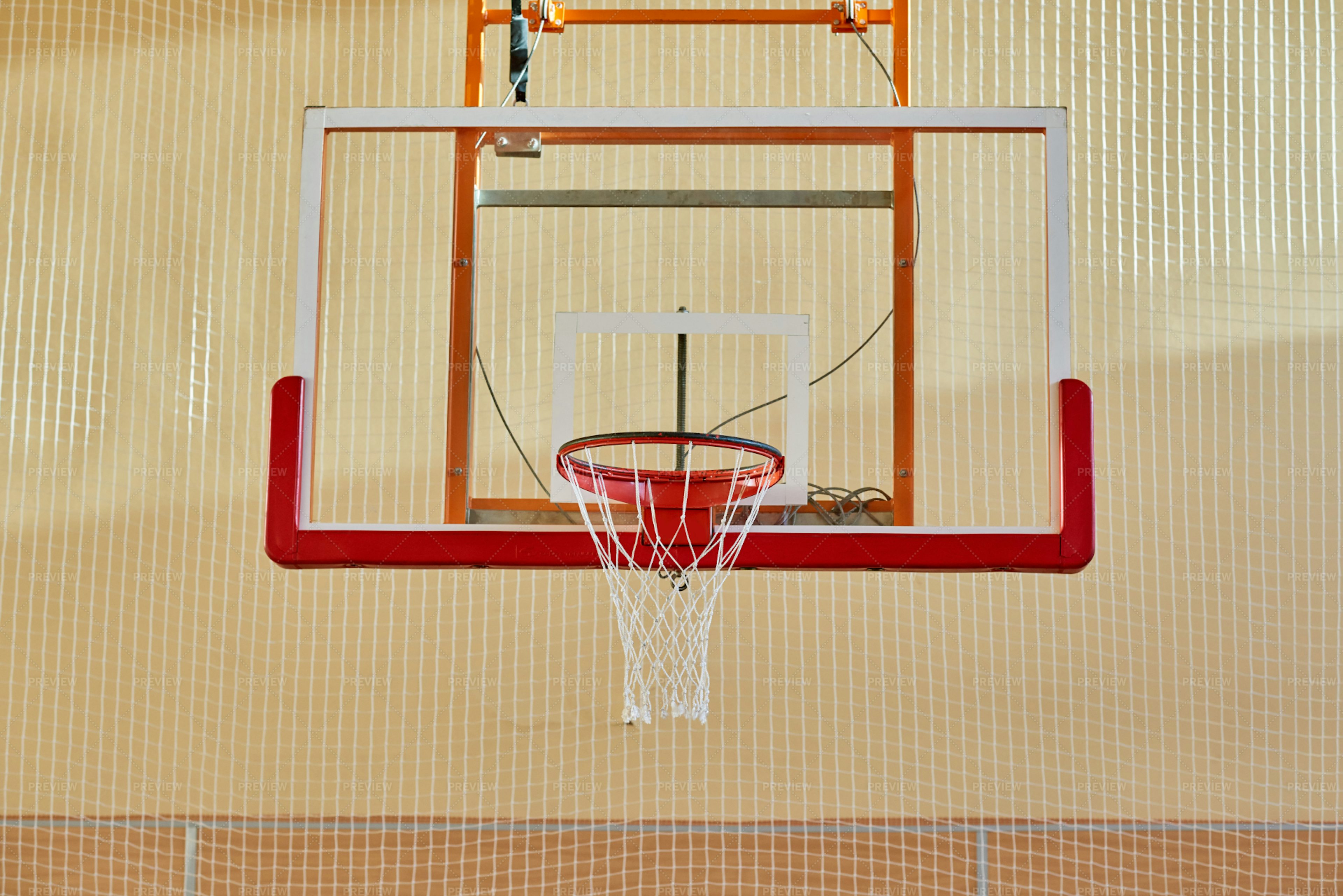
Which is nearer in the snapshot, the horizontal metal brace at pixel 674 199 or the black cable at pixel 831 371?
the horizontal metal brace at pixel 674 199

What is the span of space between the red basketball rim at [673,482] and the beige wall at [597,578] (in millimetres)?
2182

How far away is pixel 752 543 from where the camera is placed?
2.72m

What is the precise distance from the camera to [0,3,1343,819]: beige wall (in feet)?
15.4

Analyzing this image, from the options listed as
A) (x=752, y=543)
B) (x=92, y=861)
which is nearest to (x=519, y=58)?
(x=752, y=543)

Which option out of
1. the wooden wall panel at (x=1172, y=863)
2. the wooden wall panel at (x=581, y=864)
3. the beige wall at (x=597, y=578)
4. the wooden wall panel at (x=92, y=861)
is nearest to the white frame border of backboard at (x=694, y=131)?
the beige wall at (x=597, y=578)

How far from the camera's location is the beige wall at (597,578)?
470 cm

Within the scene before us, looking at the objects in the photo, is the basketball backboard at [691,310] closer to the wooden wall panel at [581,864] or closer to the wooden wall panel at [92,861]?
the wooden wall panel at [581,864]

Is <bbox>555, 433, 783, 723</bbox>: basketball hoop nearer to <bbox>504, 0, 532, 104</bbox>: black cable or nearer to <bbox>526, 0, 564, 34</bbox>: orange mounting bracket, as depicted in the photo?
<bbox>504, 0, 532, 104</bbox>: black cable

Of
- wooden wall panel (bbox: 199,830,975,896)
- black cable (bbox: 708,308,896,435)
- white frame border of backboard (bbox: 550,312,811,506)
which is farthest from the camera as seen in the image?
wooden wall panel (bbox: 199,830,975,896)

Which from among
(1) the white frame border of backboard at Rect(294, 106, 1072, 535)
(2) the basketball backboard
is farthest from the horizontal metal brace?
(2) the basketball backboard

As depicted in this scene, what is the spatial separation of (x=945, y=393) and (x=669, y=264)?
4.05 ft

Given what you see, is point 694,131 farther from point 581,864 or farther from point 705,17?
point 581,864

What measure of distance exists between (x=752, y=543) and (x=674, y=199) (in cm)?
97

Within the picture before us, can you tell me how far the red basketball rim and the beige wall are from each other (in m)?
2.18
